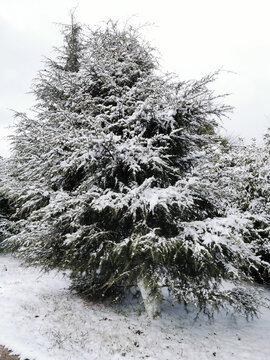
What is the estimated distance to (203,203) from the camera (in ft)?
21.7

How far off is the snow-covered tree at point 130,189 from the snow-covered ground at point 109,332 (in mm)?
737

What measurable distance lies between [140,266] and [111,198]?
5.41ft

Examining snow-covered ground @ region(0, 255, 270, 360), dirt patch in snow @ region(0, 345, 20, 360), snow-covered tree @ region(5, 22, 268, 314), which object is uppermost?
snow-covered tree @ region(5, 22, 268, 314)

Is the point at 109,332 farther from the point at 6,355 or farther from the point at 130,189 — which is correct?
the point at 130,189

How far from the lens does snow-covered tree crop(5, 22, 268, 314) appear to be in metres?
Answer: 5.25

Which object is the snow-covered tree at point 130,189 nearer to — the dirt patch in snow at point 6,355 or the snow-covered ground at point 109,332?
the snow-covered ground at point 109,332

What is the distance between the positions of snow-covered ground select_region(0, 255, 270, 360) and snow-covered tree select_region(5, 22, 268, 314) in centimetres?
74

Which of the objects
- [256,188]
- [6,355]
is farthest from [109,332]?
[256,188]

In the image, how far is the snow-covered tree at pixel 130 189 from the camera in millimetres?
5250

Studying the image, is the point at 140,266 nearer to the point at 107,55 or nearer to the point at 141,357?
the point at 141,357

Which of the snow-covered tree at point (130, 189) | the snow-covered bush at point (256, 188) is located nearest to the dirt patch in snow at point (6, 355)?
the snow-covered tree at point (130, 189)

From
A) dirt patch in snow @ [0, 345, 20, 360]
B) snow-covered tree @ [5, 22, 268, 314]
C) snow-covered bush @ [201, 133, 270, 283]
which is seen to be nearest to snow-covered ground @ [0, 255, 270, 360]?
dirt patch in snow @ [0, 345, 20, 360]

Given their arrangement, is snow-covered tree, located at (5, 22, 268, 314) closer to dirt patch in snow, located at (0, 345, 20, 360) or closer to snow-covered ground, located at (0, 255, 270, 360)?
snow-covered ground, located at (0, 255, 270, 360)

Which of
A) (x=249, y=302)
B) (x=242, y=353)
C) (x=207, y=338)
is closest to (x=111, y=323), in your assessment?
(x=207, y=338)
